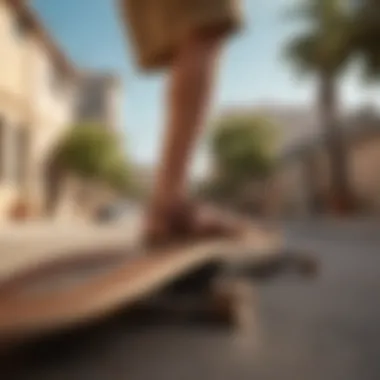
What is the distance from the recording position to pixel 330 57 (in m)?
1.76

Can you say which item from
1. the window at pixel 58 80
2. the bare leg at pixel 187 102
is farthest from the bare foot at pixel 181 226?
the window at pixel 58 80

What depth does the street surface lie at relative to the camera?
1.34ft

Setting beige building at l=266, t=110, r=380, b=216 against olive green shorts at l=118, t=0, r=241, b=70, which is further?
beige building at l=266, t=110, r=380, b=216

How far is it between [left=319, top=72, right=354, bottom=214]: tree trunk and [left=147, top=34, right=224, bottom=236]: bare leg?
814mm

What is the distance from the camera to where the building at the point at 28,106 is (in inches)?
60.1

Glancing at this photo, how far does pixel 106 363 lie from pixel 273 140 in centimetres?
133

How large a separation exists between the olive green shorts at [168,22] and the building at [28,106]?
74 centimetres

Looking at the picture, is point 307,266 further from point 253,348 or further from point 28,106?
point 28,106

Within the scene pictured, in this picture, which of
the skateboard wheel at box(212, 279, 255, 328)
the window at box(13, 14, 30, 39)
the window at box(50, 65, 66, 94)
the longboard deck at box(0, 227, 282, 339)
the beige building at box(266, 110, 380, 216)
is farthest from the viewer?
the window at box(50, 65, 66, 94)

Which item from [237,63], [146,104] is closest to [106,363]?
[146,104]

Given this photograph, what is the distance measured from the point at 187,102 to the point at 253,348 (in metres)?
0.33

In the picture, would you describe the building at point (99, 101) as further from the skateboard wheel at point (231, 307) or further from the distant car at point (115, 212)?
the skateboard wheel at point (231, 307)

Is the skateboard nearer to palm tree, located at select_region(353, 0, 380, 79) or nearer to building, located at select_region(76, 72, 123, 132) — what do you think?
building, located at select_region(76, 72, 123, 132)

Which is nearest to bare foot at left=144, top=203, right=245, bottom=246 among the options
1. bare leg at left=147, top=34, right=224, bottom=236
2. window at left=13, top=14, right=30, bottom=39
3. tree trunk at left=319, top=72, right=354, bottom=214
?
bare leg at left=147, top=34, right=224, bottom=236
